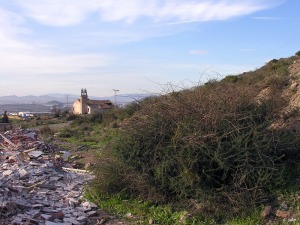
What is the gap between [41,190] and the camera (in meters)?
10.3

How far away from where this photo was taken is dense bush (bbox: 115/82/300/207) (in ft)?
24.7

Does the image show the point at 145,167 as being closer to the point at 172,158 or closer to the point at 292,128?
the point at 172,158

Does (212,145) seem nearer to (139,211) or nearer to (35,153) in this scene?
(139,211)

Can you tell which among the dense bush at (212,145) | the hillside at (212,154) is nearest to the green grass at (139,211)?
the hillside at (212,154)

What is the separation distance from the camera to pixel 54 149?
729 inches

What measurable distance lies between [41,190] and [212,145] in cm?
491

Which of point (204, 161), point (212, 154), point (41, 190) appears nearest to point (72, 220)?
point (41, 190)

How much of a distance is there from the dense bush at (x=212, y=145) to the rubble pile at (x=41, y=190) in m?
1.62

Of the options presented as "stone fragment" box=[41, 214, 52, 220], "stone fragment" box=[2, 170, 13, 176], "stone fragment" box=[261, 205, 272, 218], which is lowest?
"stone fragment" box=[41, 214, 52, 220]

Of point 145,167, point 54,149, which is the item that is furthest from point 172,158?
point 54,149

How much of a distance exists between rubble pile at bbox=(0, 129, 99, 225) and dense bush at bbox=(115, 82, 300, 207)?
162 centimetres

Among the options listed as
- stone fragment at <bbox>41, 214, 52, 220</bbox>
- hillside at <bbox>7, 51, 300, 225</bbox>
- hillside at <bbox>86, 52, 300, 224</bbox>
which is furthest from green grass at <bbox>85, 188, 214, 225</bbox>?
stone fragment at <bbox>41, 214, 52, 220</bbox>

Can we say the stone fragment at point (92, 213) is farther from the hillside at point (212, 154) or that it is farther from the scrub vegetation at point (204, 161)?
the hillside at point (212, 154)

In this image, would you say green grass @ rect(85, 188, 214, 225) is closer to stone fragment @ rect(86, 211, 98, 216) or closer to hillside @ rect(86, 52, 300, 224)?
hillside @ rect(86, 52, 300, 224)
